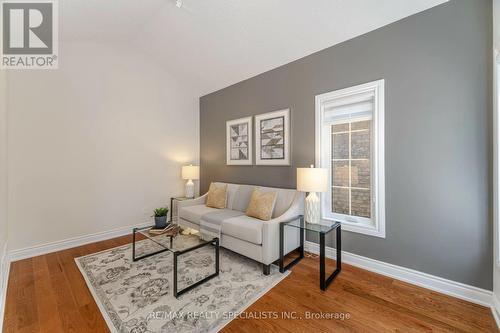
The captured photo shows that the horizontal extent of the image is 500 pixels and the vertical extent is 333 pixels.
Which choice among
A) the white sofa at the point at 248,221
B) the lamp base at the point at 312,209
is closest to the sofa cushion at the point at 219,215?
the white sofa at the point at 248,221

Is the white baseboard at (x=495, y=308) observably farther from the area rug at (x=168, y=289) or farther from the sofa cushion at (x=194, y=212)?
the sofa cushion at (x=194, y=212)

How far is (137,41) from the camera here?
3.48m

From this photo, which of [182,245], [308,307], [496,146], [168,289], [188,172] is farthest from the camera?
[188,172]

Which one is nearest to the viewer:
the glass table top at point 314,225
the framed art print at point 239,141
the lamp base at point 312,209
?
the glass table top at point 314,225

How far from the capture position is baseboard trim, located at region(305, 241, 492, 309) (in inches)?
70.7

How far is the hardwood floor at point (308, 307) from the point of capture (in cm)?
156

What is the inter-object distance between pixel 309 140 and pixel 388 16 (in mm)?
1507

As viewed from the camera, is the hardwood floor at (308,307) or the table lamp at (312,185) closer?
the hardwood floor at (308,307)

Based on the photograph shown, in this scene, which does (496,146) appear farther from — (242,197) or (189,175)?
(189,175)

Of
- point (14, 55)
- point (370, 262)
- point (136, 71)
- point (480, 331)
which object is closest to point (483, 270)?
point (480, 331)
